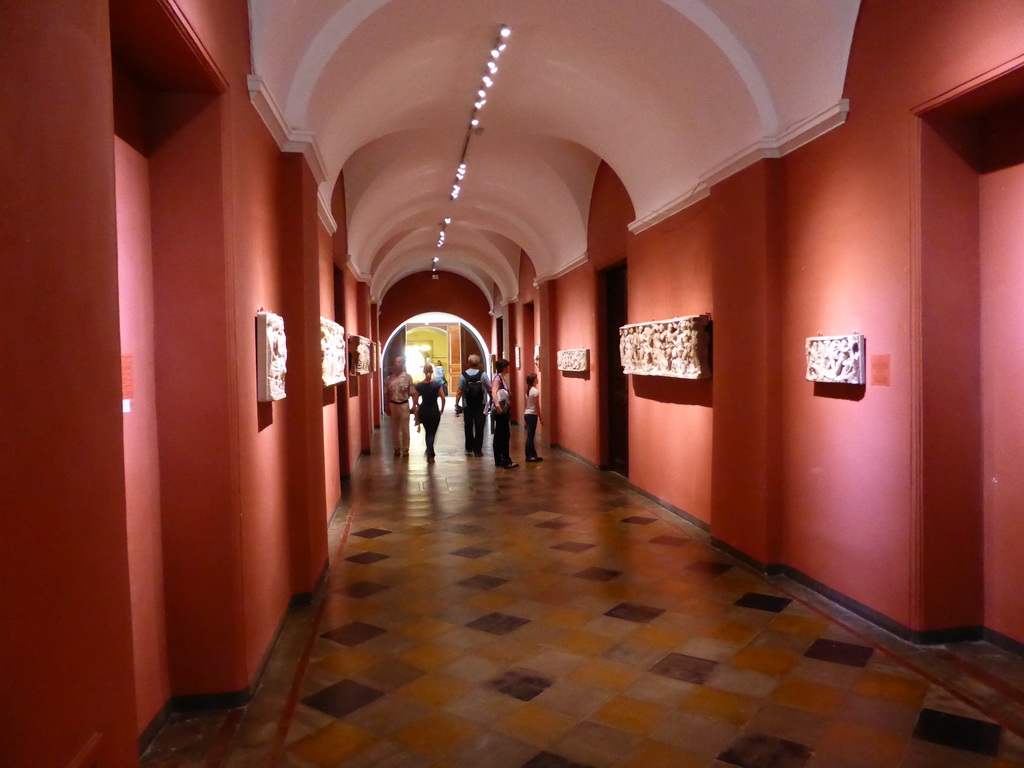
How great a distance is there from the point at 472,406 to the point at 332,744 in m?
10.0

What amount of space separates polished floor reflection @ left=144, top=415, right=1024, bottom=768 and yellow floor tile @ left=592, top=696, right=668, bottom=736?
10 mm

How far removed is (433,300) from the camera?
25.0 metres

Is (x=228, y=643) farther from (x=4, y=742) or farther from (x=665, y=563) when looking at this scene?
(x=665, y=563)

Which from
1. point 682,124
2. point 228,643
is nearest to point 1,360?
point 228,643

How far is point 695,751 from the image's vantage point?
3066 millimetres

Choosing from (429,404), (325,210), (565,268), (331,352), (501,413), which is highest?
(565,268)

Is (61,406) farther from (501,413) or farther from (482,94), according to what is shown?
(501,413)

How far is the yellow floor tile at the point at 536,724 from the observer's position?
3.21 meters

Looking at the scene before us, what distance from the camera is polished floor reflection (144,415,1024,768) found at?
3090 mm

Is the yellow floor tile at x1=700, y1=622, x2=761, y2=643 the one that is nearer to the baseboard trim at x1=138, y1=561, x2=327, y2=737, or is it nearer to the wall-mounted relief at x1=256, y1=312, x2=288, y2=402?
the baseboard trim at x1=138, y1=561, x2=327, y2=737

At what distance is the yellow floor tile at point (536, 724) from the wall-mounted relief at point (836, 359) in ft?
9.71

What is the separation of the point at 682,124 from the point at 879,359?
134 inches

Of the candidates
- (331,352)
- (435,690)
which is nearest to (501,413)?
(331,352)

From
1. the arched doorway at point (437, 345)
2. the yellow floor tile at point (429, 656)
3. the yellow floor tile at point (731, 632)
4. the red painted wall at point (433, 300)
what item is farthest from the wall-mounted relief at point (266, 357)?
the arched doorway at point (437, 345)
